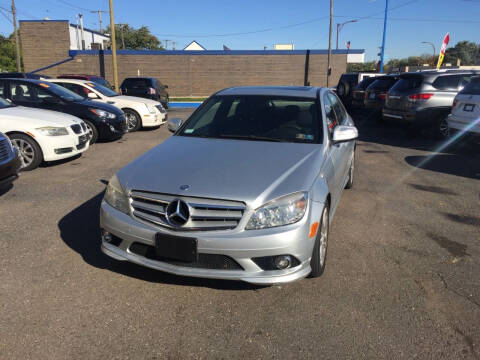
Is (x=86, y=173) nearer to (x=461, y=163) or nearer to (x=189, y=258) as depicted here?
(x=189, y=258)

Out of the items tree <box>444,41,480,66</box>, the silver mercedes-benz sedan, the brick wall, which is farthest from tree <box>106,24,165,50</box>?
the silver mercedes-benz sedan

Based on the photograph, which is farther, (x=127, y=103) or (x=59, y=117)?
(x=127, y=103)

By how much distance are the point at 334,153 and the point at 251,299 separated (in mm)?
1775

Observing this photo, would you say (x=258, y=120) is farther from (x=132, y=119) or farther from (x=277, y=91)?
(x=132, y=119)

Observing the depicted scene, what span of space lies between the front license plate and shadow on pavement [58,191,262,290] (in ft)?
1.62

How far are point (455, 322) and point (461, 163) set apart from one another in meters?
5.83

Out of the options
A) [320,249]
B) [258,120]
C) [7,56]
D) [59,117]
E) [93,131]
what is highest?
[7,56]

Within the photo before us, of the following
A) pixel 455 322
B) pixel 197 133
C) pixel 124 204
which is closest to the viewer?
pixel 455 322

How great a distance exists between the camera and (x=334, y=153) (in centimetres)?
398

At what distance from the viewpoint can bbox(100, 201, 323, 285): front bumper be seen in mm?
2705

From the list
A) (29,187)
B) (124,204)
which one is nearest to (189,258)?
(124,204)

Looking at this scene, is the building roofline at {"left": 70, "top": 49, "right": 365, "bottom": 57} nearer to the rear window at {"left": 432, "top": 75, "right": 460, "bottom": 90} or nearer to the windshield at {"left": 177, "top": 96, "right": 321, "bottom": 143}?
the rear window at {"left": 432, "top": 75, "right": 460, "bottom": 90}

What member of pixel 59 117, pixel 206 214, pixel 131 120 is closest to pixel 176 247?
pixel 206 214

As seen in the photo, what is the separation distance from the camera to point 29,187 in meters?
5.84
